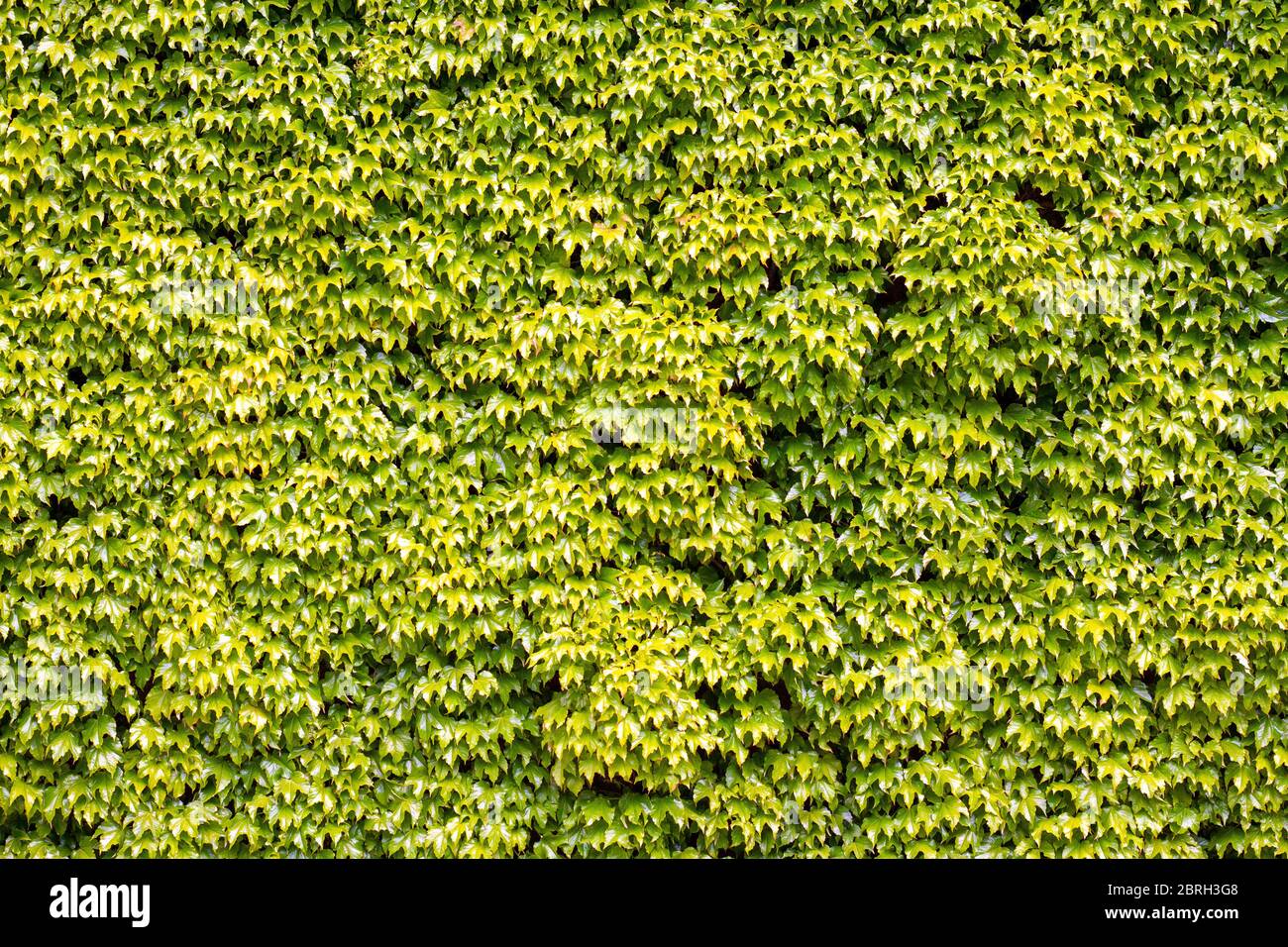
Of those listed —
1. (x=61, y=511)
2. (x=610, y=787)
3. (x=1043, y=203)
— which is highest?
(x=1043, y=203)

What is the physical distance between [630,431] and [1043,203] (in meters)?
2.24

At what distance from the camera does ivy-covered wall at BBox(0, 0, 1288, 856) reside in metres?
4.39

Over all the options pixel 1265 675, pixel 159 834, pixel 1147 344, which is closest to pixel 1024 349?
pixel 1147 344

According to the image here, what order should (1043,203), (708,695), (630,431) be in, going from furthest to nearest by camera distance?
1. (1043,203)
2. (708,695)
3. (630,431)

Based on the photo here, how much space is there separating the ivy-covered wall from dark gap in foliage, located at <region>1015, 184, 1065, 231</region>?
11 cm

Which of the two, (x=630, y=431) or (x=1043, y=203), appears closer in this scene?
(x=630, y=431)

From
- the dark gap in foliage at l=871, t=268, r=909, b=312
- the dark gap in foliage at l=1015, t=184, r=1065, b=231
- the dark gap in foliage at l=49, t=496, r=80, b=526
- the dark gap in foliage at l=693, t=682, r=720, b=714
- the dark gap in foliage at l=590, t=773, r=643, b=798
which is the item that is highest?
the dark gap in foliage at l=1015, t=184, r=1065, b=231

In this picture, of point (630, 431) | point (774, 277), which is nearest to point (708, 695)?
point (630, 431)

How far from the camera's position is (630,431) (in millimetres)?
4379

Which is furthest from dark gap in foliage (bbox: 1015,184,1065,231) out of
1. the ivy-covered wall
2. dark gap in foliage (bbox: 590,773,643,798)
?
dark gap in foliage (bbox: 590,773,643,798)

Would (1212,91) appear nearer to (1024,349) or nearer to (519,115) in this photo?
(1024,349)

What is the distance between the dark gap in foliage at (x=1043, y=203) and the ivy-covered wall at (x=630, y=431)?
111mm

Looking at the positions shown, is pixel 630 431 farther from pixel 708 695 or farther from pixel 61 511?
pixel 61 511

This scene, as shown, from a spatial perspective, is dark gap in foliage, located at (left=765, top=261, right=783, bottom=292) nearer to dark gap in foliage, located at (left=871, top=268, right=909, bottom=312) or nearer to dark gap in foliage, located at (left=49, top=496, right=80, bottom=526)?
dark gap in foliage, located at (left=871, top=268, right=909, bottom=312)
